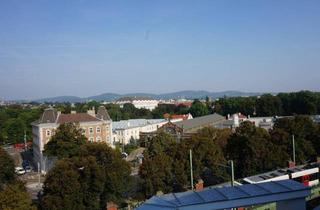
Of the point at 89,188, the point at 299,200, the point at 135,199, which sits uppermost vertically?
the point at 299,200

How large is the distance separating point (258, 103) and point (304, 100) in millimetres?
11800

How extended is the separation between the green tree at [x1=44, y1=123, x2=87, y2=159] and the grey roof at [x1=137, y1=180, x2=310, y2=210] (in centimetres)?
3831

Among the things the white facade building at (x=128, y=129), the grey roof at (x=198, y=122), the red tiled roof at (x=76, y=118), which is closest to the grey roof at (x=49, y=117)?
the red tiled roof at (x=76, y=118)

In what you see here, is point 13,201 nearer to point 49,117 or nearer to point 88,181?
point 88,181

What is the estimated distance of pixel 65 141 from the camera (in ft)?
167

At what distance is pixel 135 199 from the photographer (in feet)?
116

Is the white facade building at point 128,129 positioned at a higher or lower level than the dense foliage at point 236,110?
lower

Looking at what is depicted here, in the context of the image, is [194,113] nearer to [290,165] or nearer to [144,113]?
[144,113]

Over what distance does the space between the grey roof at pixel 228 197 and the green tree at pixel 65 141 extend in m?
38.3

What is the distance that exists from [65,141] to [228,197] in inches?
1614

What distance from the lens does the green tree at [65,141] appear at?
165ft

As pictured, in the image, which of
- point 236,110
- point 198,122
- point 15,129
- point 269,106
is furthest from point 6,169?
point 236,110

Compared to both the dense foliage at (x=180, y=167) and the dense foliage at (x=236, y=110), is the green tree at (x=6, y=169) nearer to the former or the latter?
the dense foliage at (x=180, y=167)

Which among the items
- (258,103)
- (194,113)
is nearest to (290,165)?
(258,103)
